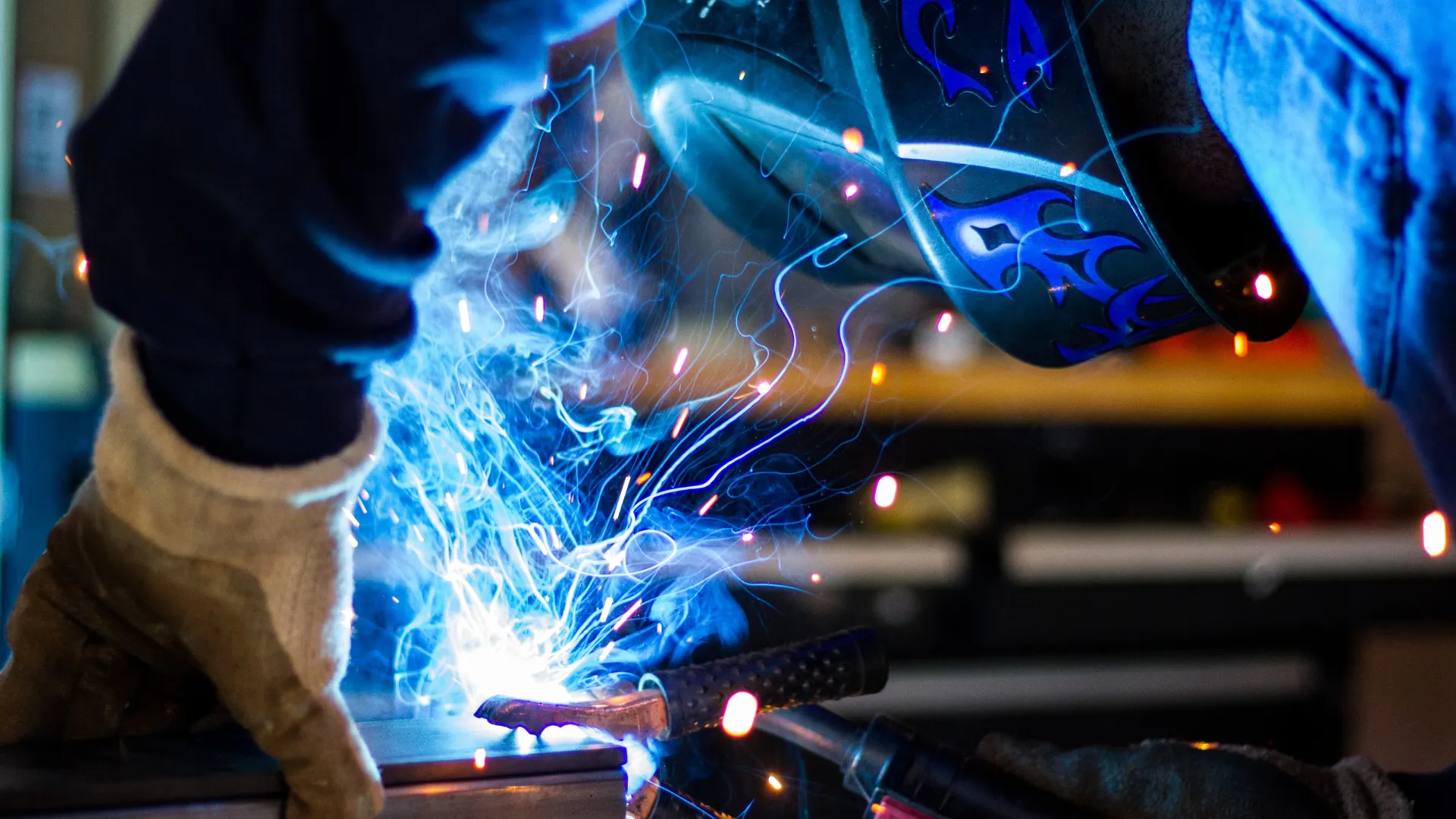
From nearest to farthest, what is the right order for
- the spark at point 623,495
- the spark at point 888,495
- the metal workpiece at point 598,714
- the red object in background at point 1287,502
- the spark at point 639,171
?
the metal workpiece at point 598,714
the spark at point 623,495
the spark at point 639,171
the spark at point 888,495
the red object in background at point 1287,502

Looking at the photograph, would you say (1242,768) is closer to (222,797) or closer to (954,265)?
(954,265)

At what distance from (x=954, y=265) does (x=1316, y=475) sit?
9.63 feet

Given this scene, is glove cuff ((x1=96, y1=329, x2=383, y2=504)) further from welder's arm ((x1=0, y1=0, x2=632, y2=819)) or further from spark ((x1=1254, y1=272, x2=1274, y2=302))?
spark ((x1=1254, y1=272, x2=1274, y2=302))

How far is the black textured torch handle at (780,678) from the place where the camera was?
74 cm

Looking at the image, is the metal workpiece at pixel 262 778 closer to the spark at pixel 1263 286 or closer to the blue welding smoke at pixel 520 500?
the blue welding smoke at pixel 520 500

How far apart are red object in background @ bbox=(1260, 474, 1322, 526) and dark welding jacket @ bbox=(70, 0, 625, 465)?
296 centimetres

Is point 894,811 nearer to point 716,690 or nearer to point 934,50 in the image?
point 716,690

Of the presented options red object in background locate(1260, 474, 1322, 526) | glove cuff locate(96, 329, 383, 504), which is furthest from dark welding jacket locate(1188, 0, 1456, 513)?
red object in background locate(1260, 474, 1322, 526)

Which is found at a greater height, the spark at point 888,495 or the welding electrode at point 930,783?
the welding electrode at point 930,783

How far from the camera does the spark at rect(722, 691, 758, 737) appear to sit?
746 mm

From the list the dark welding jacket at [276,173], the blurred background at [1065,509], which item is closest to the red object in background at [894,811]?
the dark welding jacket at [276,173]

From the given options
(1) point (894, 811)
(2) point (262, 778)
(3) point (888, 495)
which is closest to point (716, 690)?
(1) point (894, 811)

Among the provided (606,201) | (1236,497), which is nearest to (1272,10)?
(606,201)

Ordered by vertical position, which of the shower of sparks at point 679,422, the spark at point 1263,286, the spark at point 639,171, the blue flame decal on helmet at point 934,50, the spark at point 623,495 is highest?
the blue flame decal on helmet at point 934,50
